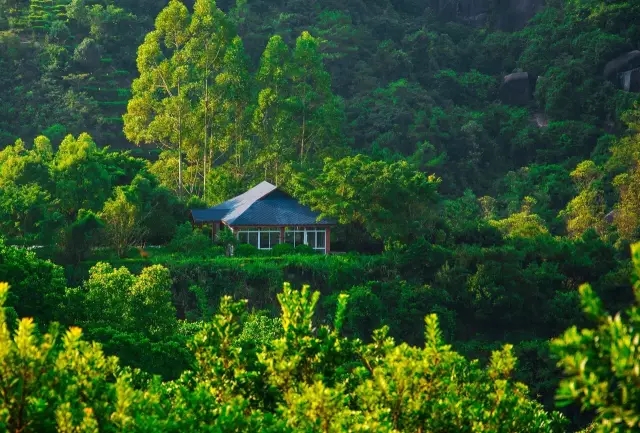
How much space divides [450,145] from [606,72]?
12.6 meters

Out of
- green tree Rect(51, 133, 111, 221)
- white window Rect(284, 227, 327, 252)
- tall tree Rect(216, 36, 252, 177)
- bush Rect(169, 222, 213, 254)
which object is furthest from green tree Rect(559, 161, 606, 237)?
green tree Rect(51, 133, 111, 221)

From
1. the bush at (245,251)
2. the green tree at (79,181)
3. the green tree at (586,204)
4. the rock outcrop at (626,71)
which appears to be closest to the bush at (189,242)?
the bush at (245,251)

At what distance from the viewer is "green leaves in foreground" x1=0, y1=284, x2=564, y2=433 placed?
45.7 feet

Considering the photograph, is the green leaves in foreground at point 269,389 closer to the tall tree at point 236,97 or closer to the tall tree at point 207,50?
the tall tree at point 236,97

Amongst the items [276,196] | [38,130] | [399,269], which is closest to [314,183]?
[276,196]

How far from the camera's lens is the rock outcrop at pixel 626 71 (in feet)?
261

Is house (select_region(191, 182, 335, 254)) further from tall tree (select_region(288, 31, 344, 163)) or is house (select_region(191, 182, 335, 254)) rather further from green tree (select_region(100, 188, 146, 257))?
tall tree (select_region(288, 31, 344, 163))

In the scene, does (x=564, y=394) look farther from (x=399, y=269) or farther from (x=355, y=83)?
(x=355, y=83)

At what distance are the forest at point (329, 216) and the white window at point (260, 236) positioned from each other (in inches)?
70.9

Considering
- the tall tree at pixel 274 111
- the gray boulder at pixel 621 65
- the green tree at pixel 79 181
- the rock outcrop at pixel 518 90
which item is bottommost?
the green tree at pixel 79 181

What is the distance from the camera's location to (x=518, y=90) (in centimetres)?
8325

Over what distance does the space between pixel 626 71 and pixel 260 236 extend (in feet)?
121

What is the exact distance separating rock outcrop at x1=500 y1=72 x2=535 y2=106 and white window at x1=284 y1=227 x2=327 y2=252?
114 feet

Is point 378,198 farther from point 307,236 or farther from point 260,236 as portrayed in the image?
point 260,236
